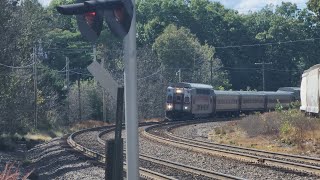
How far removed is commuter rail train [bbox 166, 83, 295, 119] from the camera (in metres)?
48.3

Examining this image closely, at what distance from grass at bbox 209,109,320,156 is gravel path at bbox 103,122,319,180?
3.49 metres

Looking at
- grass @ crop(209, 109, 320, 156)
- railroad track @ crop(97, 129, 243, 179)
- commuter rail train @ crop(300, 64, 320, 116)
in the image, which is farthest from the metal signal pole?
commuter rail train @ crop(300, 64, 320, 116)

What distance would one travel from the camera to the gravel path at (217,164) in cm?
1542

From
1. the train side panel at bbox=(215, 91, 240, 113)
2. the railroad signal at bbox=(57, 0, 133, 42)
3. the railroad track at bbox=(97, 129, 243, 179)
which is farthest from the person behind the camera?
the train side panel at bbox=(215, 91, 240, 113)

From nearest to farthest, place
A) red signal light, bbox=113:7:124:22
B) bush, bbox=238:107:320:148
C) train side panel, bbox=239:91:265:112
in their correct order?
red signal light, bbox=113:7:124:22
bush, bbox=238:107:320:148
train side panel, bbox=239:91:265:112

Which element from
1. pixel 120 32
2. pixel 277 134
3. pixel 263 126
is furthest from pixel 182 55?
pixel 120 32

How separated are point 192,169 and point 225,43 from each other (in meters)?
85.7

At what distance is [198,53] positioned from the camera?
81188mm

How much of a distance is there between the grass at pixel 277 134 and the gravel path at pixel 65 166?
765 centimetres

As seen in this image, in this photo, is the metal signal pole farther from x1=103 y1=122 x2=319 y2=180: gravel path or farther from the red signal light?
x1=103 y1=122 x2=319 y2=180: gravel path

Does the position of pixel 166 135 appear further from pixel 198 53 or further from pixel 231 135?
pixel 198 53

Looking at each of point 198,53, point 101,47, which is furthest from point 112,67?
point 198,53

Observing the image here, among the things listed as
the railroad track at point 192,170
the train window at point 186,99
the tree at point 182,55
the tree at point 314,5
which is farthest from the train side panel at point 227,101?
the railroad track at point 192,170

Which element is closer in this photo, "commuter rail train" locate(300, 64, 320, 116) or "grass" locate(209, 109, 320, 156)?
"grass" locate(209, 109, 320, 156)
